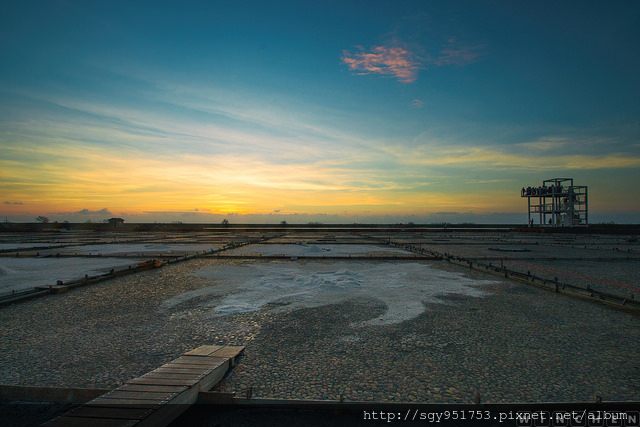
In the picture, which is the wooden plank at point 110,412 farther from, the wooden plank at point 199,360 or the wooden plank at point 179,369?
the wooden plank at point 199,360

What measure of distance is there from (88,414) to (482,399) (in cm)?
628

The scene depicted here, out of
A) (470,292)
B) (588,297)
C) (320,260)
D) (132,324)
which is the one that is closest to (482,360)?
(470,292)

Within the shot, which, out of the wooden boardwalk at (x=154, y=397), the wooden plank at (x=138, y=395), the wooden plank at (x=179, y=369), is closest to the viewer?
the wooden boardwalk at (x=154, y=397)

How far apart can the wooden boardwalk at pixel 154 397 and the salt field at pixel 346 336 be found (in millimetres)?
614

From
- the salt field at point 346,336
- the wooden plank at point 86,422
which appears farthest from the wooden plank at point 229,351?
the wooden plank at point 86,422

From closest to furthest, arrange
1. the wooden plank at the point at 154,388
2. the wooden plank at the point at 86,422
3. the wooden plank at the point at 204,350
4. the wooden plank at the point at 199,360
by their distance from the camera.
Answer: the wooden plank at the point at 86,422
the wooden plank at the point at 154,388
the wooden plank at the point at 199,360
the wooden plank at the point at 204,350

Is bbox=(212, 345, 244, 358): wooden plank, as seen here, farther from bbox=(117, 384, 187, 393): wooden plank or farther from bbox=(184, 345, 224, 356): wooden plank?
bbox=(117, 384, 187, 393): wooden plank

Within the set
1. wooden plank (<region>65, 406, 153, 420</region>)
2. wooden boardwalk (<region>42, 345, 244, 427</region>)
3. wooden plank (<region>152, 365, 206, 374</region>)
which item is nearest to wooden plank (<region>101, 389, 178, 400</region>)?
wooden boardwalk (<region>42, 345, 244, 427</region>)

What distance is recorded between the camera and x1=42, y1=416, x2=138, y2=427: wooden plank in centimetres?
429

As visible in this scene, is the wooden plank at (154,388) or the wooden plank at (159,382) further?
the wooden plank at (159,382)

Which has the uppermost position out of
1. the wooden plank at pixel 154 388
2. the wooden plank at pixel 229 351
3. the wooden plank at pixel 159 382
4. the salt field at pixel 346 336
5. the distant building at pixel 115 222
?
the distant building at pixel 115 222

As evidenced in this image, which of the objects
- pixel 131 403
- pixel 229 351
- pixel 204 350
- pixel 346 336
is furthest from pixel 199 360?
pixel 346 336

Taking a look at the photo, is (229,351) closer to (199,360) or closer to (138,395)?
(199,360)

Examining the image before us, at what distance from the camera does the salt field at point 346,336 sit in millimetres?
6246
